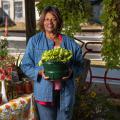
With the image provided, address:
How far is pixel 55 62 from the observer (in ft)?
12.4

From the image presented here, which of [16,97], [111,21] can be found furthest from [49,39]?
[111,21]

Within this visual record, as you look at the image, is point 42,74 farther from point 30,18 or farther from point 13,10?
point 13,10

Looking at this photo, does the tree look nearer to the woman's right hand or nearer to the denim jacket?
the denim jacket

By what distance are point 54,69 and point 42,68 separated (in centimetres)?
17

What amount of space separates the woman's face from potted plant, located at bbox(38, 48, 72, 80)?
0.67 feet

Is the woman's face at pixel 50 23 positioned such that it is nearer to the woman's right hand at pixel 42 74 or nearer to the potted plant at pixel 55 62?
the potted plant at pixel 55 62

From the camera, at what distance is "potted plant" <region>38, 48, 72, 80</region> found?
376 cm

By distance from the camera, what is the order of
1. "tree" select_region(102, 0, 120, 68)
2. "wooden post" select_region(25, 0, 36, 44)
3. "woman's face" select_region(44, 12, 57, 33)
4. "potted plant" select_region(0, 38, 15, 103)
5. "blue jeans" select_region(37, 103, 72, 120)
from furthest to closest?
1. "wooden post" select_region(25, 0, 36, 44)
2. "tree" select_region(102, 0, 120, 68)
3. "potted plant" select_region(0, 38, 15, 103)
4. "blue jeans" select_region(37, 103, 72, 120)
5. "woman's face" select_region(44, 12, 57, 33)

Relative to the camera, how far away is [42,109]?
13.2ft

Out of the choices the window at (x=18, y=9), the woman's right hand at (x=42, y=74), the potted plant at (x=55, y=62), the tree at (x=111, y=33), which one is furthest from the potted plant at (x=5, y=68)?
the window at (x=18, y=9)

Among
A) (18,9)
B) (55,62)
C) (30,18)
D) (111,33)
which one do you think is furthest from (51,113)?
(18,9)

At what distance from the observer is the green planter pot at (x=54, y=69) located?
376 centimetres

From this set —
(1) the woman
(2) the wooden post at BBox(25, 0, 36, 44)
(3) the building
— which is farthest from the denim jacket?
(3) the building

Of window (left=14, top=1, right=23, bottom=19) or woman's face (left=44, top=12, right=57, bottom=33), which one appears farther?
window (left=14, top=1, right=23, bottom=19)
